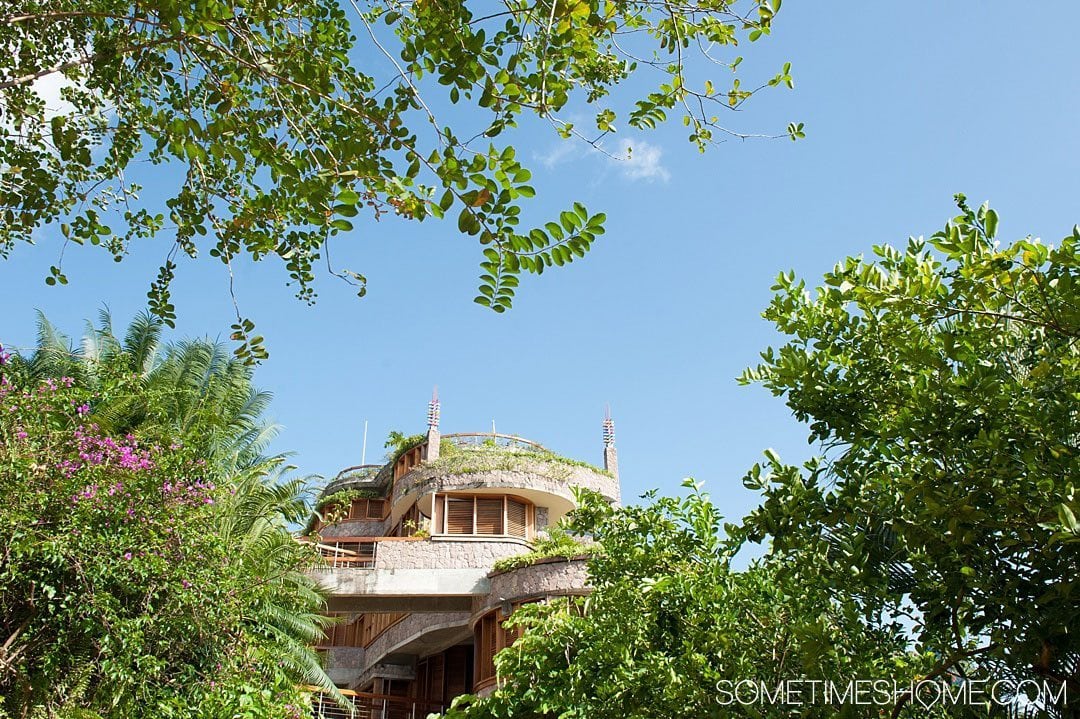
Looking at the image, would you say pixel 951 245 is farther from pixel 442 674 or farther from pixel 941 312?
pixel 442 674

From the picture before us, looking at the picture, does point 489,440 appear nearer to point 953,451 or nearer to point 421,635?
point 421,635

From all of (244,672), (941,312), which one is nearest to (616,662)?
(941,312)

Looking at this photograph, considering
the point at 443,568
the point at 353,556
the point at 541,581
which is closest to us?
the point at 541,581

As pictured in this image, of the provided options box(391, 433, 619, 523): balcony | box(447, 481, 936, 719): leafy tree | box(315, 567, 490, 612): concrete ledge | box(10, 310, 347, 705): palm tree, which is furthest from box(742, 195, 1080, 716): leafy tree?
box(391, 433, 619, 523): balcony

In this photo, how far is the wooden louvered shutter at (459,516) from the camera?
23481 mm

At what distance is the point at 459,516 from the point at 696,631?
17738 mm

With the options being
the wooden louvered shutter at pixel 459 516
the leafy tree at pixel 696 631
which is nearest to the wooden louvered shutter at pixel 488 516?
the wooden louvered shutter at pixel 459 516

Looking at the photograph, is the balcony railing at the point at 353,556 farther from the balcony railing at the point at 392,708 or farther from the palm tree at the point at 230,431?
the balcony railing at the point at 392,708

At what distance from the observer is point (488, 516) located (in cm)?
2381

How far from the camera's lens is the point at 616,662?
25.4 ft

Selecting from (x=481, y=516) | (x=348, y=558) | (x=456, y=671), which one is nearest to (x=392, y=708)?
(x=456, y=671)

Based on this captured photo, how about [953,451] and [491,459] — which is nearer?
[953,451]

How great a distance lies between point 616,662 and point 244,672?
655 cm

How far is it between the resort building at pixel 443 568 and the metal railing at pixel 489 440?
45 millimetres
